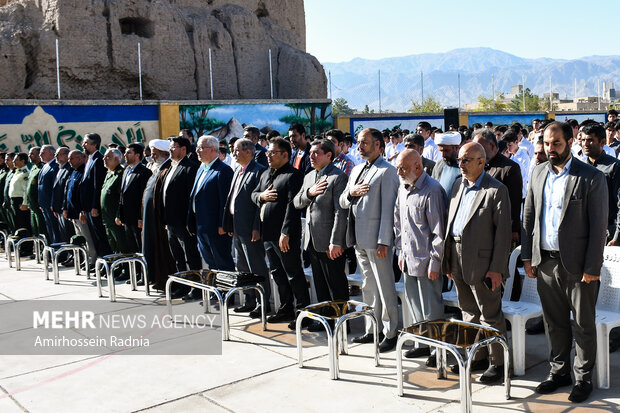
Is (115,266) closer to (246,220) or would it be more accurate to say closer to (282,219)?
(246,220)

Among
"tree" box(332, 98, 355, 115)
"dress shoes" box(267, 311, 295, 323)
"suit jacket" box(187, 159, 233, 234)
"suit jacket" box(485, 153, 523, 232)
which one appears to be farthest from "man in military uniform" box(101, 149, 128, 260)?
"tree" box(332, 98, 355, 115)

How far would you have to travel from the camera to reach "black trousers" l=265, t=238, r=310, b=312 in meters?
6.93

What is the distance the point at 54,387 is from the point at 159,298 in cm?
299

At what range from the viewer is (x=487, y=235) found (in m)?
4.87

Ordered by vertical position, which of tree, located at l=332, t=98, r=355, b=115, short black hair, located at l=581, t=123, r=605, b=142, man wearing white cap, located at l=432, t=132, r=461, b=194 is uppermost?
tree, located at l=332, t=98, r=355, b=115

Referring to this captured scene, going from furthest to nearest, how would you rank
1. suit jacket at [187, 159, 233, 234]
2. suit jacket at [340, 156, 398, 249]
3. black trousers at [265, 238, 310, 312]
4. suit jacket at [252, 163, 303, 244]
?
1. suit jacket at [187, 159, 233, 234]
2. black trousers at [265, 238, 310, 312]
3. suit jacket at [252, 163, 303, 244]
4. suit jacket at [340, 156, 398, 249]

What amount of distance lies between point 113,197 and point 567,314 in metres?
6.97

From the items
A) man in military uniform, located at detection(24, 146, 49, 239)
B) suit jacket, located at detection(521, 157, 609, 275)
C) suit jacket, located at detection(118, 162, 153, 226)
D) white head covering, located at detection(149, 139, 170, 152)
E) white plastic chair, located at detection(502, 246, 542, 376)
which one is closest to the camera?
suit jacket, located at detection(521, 157, 609, 275)

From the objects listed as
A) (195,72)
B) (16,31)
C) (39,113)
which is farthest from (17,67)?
(195,72)

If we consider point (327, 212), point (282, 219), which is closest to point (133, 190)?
point (282, 219)

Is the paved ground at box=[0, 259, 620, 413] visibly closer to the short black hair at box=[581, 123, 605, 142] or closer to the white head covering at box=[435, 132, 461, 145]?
the short black hair at box=[581, 123, 605, 142]

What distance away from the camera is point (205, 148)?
7.95 meters

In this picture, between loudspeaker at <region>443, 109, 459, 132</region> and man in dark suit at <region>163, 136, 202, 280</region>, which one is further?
loudspeaker at <region>443, 109, 459, 132</region>

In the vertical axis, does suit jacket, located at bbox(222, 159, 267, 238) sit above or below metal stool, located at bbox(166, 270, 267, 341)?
above
